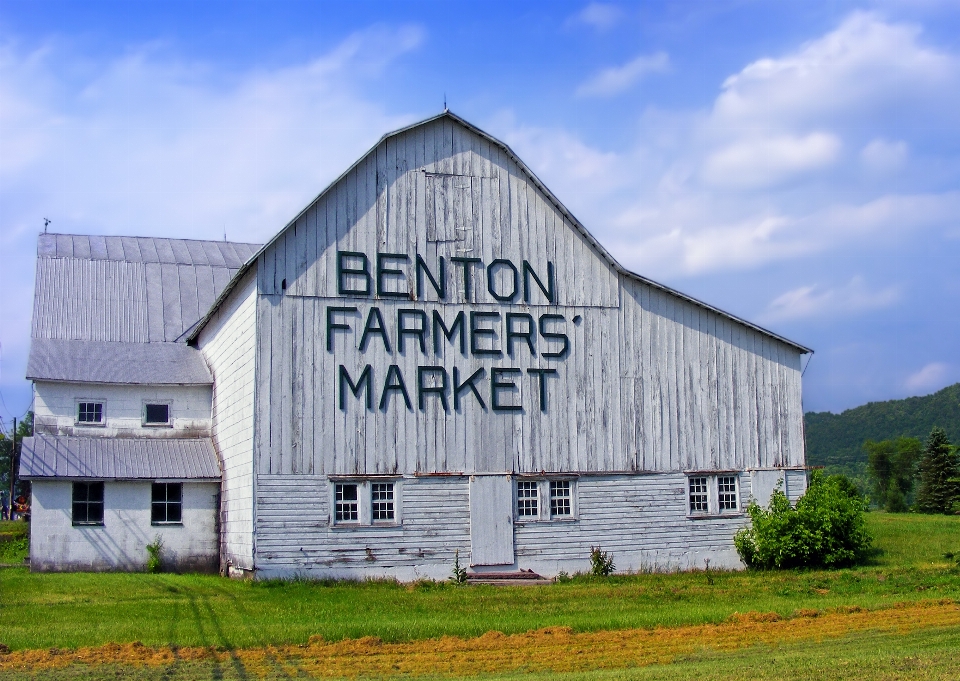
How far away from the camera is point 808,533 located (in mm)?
27266

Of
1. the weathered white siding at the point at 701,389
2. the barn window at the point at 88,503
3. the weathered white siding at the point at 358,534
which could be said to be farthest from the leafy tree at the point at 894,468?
the barn window at the point at 88,503

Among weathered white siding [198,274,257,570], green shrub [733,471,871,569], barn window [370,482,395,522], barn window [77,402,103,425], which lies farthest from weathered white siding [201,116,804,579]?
barn window [77,402,103,425]

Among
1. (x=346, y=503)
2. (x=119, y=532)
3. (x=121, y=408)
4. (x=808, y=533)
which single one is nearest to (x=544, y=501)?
(x=346, y=503)

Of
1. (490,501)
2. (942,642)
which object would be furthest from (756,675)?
(490,501)

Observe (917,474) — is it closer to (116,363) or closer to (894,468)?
(894,468)

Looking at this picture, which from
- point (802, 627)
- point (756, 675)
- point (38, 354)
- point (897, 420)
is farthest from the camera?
point (897, 420)

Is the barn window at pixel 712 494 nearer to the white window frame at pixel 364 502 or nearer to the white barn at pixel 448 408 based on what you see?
the white barn at pixel 448 408

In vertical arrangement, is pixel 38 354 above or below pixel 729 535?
above

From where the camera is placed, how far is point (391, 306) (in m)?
26.5

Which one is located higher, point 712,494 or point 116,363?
point 116,363

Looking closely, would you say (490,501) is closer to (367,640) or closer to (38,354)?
(367,640)

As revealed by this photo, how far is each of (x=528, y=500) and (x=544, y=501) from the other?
0.42 metres

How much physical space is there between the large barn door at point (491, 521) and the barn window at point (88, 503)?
1006 cm

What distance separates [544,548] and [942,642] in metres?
12.6
